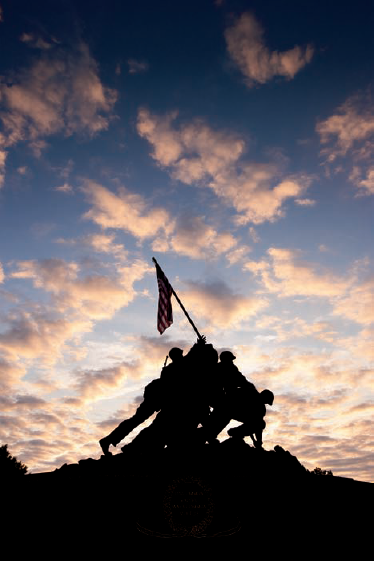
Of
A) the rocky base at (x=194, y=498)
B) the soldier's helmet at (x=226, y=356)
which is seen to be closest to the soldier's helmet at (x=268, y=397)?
the rocky base at (x=194, y=498)

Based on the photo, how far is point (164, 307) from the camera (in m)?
12.0

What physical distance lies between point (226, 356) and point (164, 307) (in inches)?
118

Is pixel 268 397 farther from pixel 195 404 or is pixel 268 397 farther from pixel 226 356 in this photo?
pixel 195 404

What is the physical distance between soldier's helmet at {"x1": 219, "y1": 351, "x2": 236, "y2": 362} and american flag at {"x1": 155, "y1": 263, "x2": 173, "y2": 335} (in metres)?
2.67

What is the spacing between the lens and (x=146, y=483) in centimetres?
761

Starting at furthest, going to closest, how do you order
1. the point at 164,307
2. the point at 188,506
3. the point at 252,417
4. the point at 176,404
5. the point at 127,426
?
the point at 164,307, the point at 176,404, the point at 127,426, the point at 252,417, the point at 188,506

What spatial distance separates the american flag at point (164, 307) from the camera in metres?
11.9

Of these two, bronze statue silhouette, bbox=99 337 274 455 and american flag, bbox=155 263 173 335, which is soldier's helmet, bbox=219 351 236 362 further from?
american flag, bbox=155 263 173 335

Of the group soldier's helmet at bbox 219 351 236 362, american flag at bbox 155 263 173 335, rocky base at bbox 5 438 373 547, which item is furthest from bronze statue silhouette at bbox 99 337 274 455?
american flag at bbox 155 263 173 335

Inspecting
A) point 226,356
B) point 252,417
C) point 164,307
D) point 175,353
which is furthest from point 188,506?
point 164,307

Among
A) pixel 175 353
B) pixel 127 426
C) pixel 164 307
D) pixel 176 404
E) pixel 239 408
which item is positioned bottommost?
pixel 127 426

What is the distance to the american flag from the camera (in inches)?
470

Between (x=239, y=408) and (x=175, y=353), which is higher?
(x=175, y=353)

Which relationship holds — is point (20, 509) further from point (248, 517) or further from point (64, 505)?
point (248, 517)
